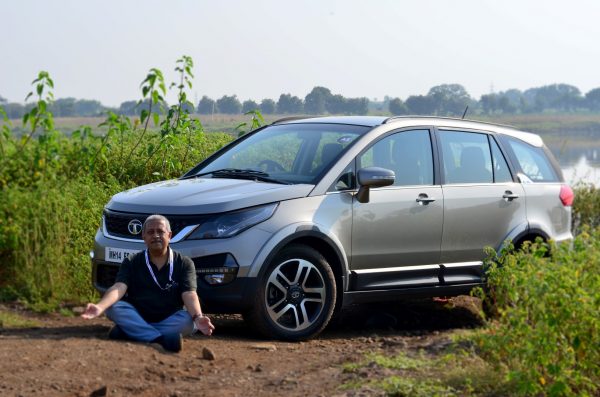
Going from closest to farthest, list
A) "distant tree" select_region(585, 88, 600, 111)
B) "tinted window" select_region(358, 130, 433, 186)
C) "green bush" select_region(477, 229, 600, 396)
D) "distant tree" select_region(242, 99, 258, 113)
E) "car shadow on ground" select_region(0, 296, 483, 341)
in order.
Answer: "green bush" select_region(477, 229, 600, 396) < "car shadow on ground" select_region(0, 296, 483, 341) < "tinted window" select_region(358, 130, 433, 186) < "distant tree" select_region(242, 99, 258, 113) < "distant tree" select_region(585, 88, 600, 111)

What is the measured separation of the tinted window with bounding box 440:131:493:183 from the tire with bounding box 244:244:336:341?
1.70 m

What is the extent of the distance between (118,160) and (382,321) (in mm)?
4370

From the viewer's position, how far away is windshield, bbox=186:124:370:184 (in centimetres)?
908

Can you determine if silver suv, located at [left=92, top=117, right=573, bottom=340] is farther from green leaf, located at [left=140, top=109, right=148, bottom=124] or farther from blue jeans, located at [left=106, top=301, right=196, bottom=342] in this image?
green leaf, located at [left=140, top=109, right=148, bottom=124]

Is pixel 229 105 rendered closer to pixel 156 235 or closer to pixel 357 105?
pixel 357 105

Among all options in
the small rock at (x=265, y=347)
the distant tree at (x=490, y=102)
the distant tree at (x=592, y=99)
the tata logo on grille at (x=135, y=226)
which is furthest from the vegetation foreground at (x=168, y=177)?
the distant tree at (x=592, y=99)

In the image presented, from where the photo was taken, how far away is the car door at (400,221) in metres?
9.00

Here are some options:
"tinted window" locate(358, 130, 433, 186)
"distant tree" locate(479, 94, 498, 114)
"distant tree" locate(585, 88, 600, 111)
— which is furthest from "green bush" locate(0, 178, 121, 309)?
"distant tree" locate(585, 88, 600, 111)

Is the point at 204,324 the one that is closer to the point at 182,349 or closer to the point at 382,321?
the point at 182,349

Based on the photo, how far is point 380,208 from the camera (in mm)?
9062

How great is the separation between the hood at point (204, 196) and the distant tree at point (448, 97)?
4751 mm

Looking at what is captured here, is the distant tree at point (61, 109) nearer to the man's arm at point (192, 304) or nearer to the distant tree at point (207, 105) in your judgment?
the distant tree at point (207, 105)

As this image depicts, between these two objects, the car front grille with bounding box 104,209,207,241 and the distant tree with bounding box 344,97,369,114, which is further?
the distant tree with bounding box 344,97,369,114

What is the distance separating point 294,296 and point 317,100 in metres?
5.84
